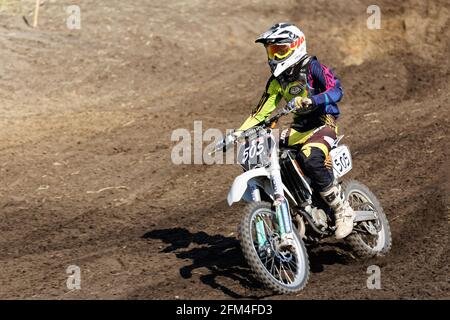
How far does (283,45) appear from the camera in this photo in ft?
25.3

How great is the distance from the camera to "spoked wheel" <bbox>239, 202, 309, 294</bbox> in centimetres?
696

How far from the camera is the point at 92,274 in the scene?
8219mm

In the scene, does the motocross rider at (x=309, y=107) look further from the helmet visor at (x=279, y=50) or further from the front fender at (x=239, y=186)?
the front fender at (x=239, y=186)

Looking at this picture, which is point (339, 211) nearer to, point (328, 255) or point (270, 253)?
point (328, 255)

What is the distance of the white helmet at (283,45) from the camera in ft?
25.1

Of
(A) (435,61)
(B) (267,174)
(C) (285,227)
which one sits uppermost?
(A) (435,61)

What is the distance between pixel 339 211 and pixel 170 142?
17.3ft

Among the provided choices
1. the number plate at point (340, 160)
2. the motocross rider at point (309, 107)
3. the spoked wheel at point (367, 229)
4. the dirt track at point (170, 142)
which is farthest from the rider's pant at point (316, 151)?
the dirt track at point (170, 142)

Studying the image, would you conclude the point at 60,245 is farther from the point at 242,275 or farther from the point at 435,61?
the point at 435,61

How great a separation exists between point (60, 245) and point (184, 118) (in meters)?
5.07

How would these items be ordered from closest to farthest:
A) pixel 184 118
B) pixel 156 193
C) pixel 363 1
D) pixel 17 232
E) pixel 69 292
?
pixel 69 292
pixel 17 232
pixel 156 193
pixel 184 118
pixel 363 1

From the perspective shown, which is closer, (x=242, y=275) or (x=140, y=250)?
(x=242, y=275)

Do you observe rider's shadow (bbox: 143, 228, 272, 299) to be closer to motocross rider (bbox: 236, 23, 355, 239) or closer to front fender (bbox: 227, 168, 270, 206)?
front fender (bbox: 227, 168, 270, 206)
